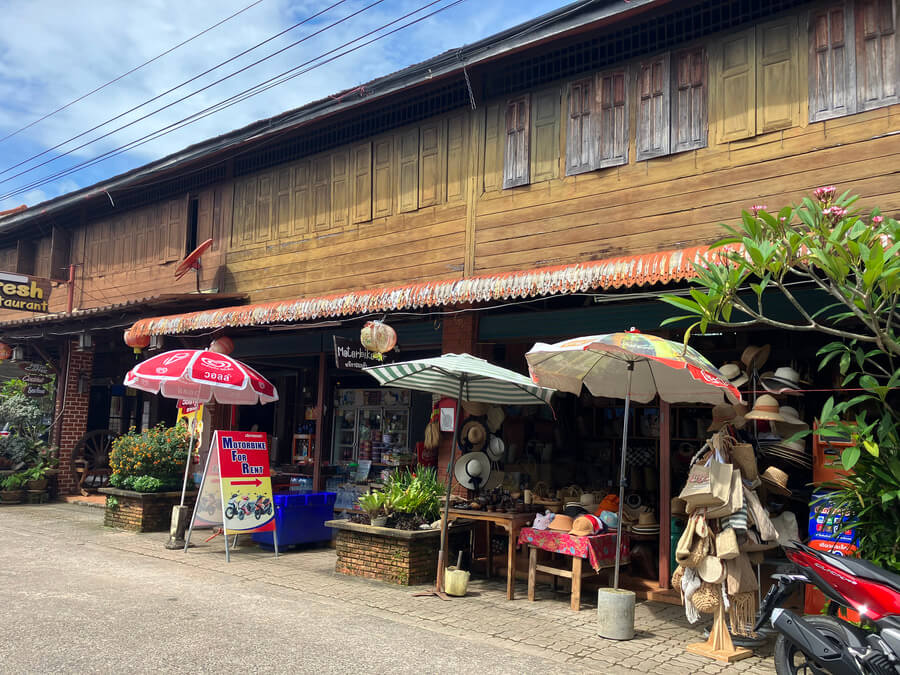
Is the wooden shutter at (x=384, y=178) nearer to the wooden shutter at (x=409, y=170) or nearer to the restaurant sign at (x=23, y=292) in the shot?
the wooden shutter at (x=409, y=170)

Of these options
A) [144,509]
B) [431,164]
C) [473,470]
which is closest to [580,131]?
[431,164]

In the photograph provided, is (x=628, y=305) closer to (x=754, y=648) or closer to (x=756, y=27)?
(x=756, y=27)

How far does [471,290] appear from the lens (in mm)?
8969

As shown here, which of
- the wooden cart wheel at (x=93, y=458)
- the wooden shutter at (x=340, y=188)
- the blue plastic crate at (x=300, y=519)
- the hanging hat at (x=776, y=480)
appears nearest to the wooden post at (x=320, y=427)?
the blue plastic crate at (x=300, y=519)

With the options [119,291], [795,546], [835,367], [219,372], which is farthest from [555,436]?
[119,291]

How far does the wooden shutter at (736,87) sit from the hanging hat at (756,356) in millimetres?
2248

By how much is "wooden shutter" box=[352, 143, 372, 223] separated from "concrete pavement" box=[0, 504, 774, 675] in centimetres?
518

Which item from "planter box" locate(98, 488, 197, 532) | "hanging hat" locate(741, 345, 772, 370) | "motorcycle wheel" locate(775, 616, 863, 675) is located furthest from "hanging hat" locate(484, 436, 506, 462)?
"planter box" locate(98, 488, 197, 532)

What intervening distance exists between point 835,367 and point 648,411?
2.70 meters

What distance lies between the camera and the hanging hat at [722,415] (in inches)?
280

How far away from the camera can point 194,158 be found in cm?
1348

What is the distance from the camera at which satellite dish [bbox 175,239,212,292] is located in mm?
13344

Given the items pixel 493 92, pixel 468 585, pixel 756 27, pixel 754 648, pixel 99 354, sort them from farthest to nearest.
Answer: pixel 99 354 < pixel 493 92 < pixel 468 585 < pixel 756 27 < pixel 754 648

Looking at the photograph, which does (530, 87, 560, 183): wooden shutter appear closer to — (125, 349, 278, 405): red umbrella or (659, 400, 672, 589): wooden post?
(659, 400, 672, 589): wooden post
